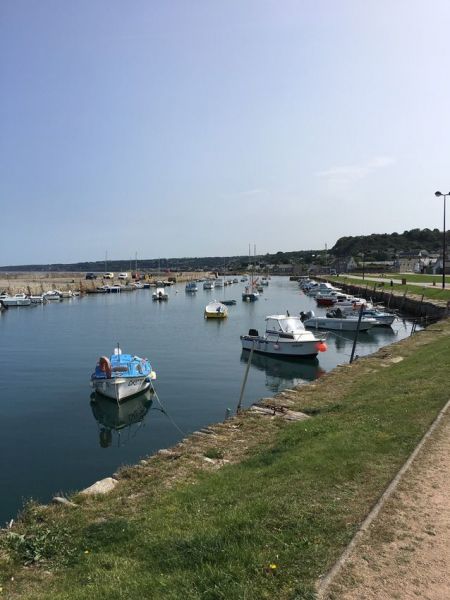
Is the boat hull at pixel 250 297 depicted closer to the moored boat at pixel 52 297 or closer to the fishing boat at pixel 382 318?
the moored boat at pixel 52 297

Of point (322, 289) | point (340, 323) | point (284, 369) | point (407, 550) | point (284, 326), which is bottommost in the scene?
point (284, 369)

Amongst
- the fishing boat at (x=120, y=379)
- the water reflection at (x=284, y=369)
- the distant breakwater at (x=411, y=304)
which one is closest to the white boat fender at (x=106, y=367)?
the fishing boat at (x=120, y=379)

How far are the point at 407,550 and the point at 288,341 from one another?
2801 centimetres

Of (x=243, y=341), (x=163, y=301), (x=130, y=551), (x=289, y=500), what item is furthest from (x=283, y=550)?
(x=163, y=301)

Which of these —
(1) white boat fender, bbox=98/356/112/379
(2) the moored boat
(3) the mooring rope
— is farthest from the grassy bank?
(2) the moored boat

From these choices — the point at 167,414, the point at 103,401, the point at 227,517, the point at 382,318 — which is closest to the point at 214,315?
the point at 382,318

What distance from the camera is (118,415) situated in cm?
2164

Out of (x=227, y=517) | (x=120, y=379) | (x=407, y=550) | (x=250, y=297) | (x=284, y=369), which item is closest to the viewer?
(x=407, y=550)

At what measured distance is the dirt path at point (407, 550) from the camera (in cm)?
499

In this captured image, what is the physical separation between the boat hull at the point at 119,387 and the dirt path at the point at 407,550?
17.3 metres

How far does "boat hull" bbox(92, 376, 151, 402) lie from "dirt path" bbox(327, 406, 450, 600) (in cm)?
1733

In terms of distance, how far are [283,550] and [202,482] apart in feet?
13.0

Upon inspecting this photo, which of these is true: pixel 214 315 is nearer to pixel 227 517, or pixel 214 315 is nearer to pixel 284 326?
pixel 284 326

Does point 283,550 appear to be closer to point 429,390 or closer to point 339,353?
point 429,390
